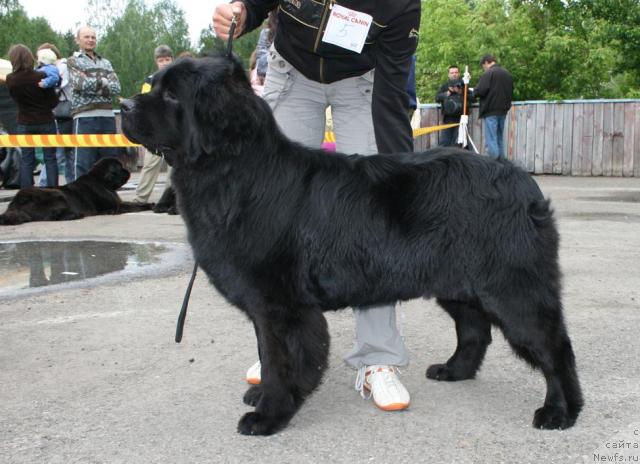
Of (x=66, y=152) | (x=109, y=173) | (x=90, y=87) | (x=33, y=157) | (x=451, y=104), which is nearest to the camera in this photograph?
(x=109, y=173)

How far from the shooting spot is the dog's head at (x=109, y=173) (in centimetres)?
1008

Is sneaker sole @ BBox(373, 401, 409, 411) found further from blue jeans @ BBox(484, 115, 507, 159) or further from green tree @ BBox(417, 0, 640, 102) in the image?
green tree @ BBox(417, 0, 640, 102)

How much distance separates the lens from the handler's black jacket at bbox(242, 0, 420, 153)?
3594mm

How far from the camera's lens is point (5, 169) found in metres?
14.8

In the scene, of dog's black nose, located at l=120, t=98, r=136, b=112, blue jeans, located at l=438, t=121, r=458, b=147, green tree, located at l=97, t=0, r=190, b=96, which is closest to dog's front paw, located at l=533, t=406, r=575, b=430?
dog's black nose, located at l=120, t=98, r=136, b=112

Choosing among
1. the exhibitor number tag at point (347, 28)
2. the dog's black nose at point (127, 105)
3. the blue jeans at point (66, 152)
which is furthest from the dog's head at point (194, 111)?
the blue jeans at point (66, 152)

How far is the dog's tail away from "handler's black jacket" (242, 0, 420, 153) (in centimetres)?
675

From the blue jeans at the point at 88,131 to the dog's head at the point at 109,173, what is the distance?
542 millimetres

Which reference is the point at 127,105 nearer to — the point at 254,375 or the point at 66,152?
the point at 254,375

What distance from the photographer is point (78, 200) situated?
9.80m

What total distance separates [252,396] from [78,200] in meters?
7.14

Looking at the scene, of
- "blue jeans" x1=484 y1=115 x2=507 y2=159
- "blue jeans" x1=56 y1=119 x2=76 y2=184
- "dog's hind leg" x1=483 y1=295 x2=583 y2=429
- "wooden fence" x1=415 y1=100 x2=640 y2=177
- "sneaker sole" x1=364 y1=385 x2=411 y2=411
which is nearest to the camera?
"dog's hind leg" x1=483 y1=295 x2=583 y2=429

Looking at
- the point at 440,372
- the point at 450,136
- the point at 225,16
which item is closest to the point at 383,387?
the point at 440,372

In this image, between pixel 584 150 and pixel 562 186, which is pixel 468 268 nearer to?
pixel 562 186
